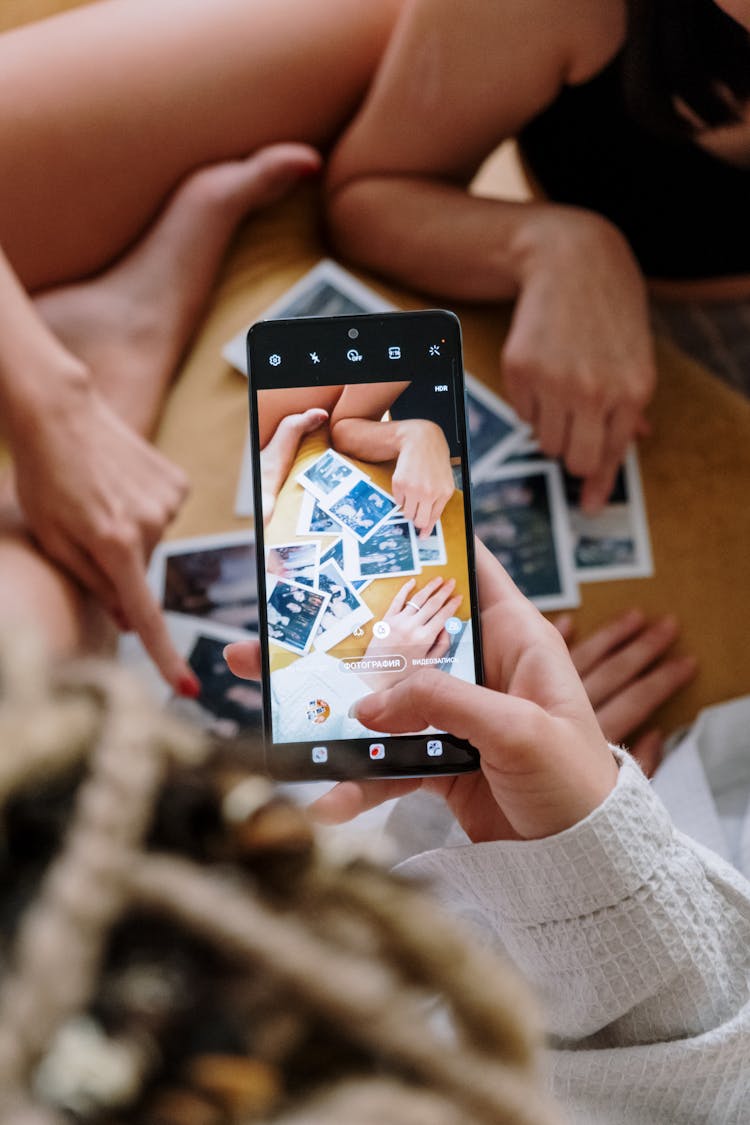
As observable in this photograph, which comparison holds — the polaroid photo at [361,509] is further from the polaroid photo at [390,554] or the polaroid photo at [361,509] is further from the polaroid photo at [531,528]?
the polaroid photo at [531,528]

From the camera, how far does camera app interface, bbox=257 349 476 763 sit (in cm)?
66

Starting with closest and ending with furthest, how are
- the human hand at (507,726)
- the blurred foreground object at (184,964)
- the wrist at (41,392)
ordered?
1. the blurred foreground object at (184,964)
2. the human hand at (507,726)
3. the wrist at (41,392)

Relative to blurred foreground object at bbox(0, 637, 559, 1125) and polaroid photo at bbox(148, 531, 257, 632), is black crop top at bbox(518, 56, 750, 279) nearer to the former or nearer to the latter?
polaroid photo at bbox(148, 531, 257, 632)

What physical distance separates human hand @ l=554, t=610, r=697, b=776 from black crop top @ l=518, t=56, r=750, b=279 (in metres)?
0.41

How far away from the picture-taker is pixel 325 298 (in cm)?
104

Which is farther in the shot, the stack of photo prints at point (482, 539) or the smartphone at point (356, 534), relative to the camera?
the stack of photo prints at point (482, 539)

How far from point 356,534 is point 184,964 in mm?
467

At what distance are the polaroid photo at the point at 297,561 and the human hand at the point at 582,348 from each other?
0.40m

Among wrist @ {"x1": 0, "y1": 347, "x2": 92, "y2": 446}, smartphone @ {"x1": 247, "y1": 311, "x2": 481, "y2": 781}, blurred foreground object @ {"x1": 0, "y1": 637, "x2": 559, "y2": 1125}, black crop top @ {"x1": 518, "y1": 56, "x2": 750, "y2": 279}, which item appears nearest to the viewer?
blurred foreground object @ {"x1": 0, "y1": 637, "x2": 559, "y2": 1125}

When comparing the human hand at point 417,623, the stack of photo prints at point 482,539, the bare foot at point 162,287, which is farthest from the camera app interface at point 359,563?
the bare foot at point 162,287

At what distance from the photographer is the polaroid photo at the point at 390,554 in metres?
0.67

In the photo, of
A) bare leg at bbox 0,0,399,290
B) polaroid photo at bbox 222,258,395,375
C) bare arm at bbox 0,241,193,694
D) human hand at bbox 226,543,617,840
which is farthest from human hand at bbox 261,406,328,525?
bare leg at bbox 0,0,399,290

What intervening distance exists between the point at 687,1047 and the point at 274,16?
100 cm

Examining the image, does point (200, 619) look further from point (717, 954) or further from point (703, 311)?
point (703, 311)
